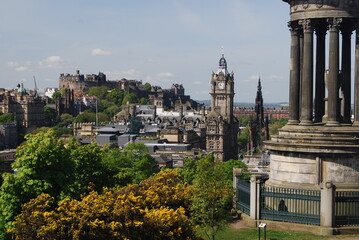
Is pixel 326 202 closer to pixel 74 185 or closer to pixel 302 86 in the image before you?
pixel 302 86

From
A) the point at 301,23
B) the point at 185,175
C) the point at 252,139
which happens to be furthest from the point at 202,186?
the point at 252,139

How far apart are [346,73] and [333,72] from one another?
2433 mm

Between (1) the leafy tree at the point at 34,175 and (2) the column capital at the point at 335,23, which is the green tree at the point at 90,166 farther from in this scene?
(2) the column capital at the point at 335,23

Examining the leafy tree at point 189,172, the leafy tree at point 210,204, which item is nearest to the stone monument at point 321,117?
the leafy tree at point 210,204

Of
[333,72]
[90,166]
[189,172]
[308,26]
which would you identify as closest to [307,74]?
[333,72]

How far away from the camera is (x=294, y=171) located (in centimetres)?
3988

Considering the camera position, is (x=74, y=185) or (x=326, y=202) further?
(x=74, y=185)

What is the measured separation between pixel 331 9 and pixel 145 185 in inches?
628

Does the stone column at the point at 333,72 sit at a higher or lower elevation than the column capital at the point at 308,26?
lower

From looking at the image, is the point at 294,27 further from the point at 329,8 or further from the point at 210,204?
the point at 210,204

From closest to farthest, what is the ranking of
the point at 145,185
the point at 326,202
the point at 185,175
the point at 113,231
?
the point at 113,231
the point at 326,202
the point at 145,185
the point at 185,175

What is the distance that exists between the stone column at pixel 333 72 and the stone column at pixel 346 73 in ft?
6.52

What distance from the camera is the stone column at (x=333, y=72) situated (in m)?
39.8

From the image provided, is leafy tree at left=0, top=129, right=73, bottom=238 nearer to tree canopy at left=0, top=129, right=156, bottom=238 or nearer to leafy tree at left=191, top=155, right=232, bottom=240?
tree canopy at left=0, top=129, right=156, bottom=238
